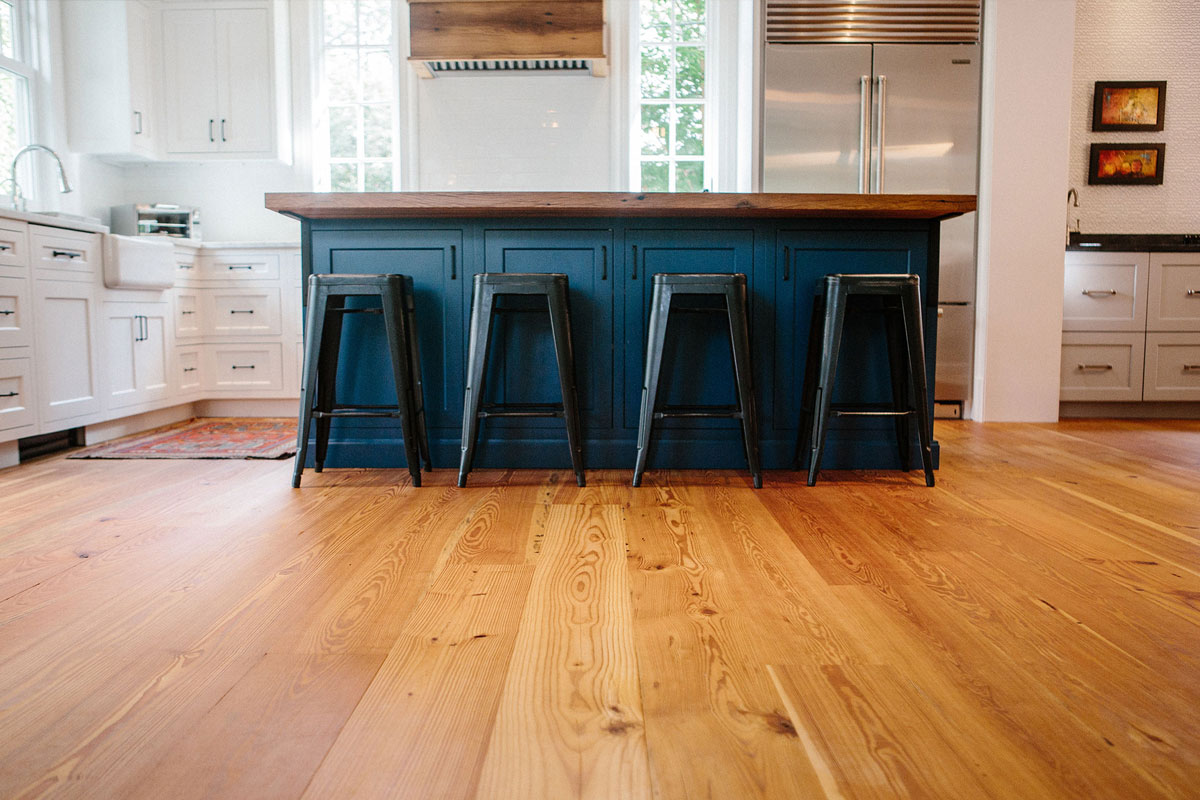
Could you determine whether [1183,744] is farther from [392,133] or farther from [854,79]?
[392,133]

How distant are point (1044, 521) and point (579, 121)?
3773 millimetres

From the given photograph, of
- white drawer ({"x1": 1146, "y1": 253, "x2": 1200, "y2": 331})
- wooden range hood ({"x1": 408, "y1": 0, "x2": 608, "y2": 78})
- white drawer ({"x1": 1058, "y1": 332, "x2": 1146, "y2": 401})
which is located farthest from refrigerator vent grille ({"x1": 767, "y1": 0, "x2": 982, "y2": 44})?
white drawer ({"x1": 1058, "y1": 332, "x2": 1146, "y2": 401})

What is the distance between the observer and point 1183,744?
1.06 m

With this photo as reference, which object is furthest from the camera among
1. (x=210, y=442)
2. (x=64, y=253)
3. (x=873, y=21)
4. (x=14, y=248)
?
(x=873, y=21)

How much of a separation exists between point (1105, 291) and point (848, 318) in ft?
7.87

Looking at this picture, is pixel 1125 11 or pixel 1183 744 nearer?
pixel 1183 744

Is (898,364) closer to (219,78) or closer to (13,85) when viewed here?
(219,78)

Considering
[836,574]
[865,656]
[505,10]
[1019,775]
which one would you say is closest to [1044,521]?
[836,574]

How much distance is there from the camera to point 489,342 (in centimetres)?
268

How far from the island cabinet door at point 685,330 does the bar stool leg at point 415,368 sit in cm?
71

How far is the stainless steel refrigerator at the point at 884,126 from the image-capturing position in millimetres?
4410

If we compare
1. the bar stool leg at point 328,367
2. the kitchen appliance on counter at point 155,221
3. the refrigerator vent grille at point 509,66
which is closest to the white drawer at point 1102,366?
the refrigerator vent grille at point 509,66

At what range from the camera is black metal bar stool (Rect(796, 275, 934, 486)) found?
2627 millimetres

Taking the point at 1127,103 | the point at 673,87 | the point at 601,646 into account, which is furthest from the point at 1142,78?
the point at 601,646
